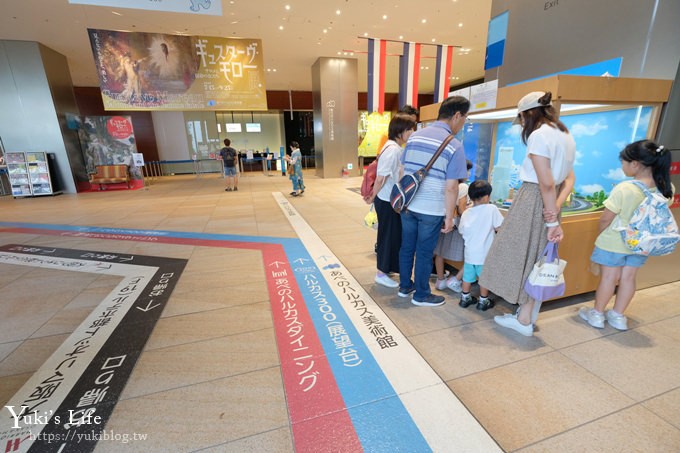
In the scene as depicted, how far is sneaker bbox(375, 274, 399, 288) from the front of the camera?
10.1 feet

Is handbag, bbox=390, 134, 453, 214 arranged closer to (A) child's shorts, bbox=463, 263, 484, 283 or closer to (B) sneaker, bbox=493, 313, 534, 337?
(A) child's shorts, bbox=463, 263, 484, 283

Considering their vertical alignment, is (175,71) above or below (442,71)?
below

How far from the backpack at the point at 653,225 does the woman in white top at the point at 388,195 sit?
5.50 feet

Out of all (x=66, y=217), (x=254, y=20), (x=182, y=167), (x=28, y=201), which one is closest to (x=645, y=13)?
(x=254, y=20)

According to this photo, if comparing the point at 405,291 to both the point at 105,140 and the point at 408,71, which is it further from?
the point at 105,140

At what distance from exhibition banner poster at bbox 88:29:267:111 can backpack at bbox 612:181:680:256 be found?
776 cm

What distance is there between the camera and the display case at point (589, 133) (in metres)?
2.29

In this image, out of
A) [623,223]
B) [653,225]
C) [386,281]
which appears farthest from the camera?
[386,281]

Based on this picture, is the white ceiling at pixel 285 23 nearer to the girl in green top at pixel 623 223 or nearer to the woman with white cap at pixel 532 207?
the woman with white cap at pixel 532 207

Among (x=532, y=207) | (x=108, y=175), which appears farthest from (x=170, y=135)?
(x=532, y=207)

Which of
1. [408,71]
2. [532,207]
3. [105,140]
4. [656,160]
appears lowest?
[532,207]

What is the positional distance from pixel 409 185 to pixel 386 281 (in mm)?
1140

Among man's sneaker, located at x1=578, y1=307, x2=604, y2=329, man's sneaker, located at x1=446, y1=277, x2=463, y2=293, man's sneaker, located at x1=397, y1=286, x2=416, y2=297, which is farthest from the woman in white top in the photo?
man's sneaker, located at x1=578, y1=307, x2=604, y2=329

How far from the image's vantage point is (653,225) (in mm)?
2045
